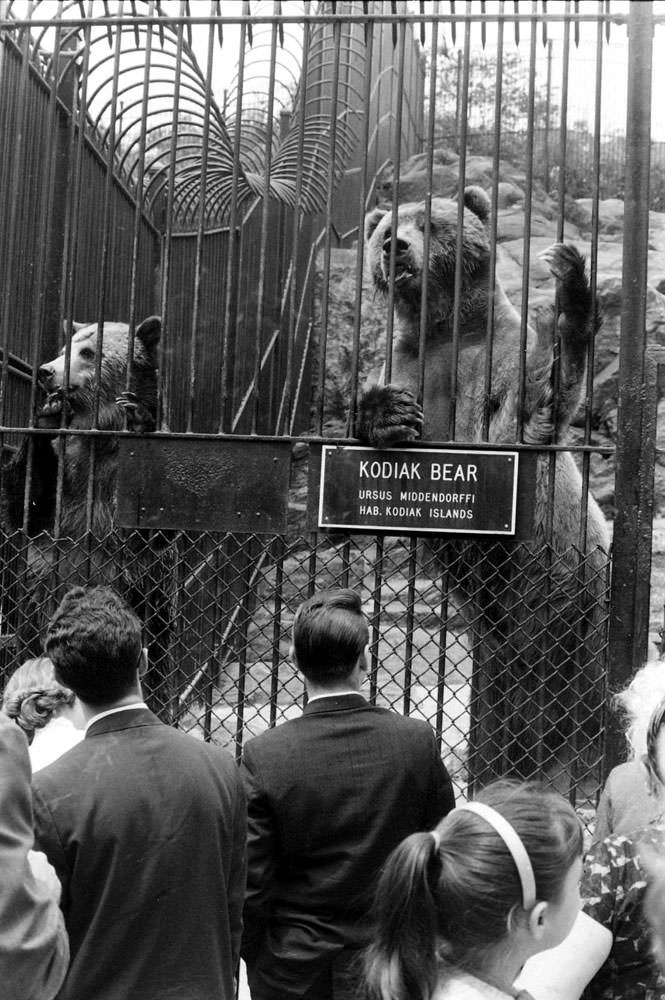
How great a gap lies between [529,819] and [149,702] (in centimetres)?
328

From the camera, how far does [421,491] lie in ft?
14.5

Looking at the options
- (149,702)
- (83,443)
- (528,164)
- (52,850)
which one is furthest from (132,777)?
(83,443)

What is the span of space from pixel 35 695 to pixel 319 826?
0.88m

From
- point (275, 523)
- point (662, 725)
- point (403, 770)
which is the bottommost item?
point (403, 770)

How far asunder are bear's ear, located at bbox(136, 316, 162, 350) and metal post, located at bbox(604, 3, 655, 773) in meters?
2.56

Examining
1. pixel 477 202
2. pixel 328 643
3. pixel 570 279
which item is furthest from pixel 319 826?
pixel 477 202

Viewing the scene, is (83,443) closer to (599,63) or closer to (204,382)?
(204,382)

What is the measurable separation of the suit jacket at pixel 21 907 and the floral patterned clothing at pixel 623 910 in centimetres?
95

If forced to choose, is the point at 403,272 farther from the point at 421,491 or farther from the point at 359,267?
the point at 421,491

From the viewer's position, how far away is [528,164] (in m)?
4.36

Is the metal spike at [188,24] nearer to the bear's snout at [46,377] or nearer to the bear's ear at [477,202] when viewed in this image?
the bear's snout at [46,377]

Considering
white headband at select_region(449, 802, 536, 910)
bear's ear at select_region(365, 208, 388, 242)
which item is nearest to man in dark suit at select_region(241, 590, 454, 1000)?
white headband at select_region(449, 802, 536, 910)

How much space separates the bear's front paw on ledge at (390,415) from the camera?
4.39m

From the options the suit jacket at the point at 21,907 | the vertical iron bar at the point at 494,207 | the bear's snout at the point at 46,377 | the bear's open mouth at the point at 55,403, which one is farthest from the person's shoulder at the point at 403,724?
the bear's snout at the point at 46,377
